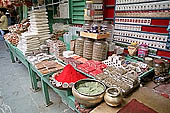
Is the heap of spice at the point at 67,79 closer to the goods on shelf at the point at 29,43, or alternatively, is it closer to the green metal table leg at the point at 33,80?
the green metal table leg at the point at 33,80

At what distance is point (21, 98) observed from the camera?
245 centimetres

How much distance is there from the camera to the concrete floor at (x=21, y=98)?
2143 mm

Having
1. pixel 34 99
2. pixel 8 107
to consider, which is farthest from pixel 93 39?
pixel 8 107

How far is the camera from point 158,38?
1.74 metres

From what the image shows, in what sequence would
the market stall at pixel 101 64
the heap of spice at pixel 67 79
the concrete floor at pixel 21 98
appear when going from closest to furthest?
the market stall at pixel 101 64
the heap of spice at pixel 67 79
the concrete floor at pixel 21 98

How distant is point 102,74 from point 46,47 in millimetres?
1579

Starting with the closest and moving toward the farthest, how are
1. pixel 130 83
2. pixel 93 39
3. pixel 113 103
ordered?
pixel 113 103 → pixel 130 83 → pixel 93 39

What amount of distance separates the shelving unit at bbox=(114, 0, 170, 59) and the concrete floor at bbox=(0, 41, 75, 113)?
66.8 inches

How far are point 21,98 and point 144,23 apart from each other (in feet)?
8.71

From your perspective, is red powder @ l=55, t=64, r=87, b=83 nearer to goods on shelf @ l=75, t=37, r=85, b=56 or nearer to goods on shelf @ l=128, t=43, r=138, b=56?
goods on shelf @ l=75, t=37, r=85, b=56

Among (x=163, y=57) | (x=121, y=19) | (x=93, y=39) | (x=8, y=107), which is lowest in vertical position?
(x=8, y=107)

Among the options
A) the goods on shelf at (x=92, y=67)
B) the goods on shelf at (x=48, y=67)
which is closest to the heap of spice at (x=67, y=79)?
the goods on shelf at (x=92, y=67)

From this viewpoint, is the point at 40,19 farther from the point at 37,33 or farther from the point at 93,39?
the point at 93,39

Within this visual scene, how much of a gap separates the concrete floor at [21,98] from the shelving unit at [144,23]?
1696mm
